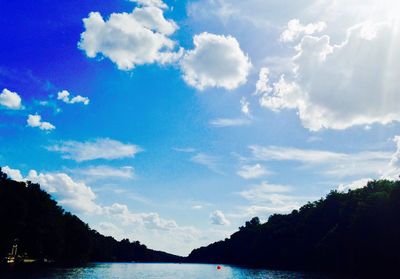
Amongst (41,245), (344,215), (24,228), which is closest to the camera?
(24,228)

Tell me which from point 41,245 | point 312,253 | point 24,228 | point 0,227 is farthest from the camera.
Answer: point 312,253

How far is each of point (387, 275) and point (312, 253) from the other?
8407 centimetres

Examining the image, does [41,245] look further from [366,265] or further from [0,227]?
[366,265]

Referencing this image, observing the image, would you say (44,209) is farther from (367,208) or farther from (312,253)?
(312,253)

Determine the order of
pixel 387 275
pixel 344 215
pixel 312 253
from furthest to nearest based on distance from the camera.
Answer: pixel 312 253, pixel 344 215, pixel 387 275

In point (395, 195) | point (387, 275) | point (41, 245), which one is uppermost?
point (395, 195)

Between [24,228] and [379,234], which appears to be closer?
[379,234]

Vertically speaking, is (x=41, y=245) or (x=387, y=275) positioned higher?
(x=41, y=245)

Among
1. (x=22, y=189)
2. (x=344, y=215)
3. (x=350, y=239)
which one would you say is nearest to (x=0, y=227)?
(x=22, y=189)

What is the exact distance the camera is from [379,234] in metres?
109

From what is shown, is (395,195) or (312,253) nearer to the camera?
(395,195)

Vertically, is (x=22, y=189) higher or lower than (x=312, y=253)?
higher

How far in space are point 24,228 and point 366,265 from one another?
91850mm

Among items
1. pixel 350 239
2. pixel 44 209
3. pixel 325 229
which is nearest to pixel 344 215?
pixel 350 239
